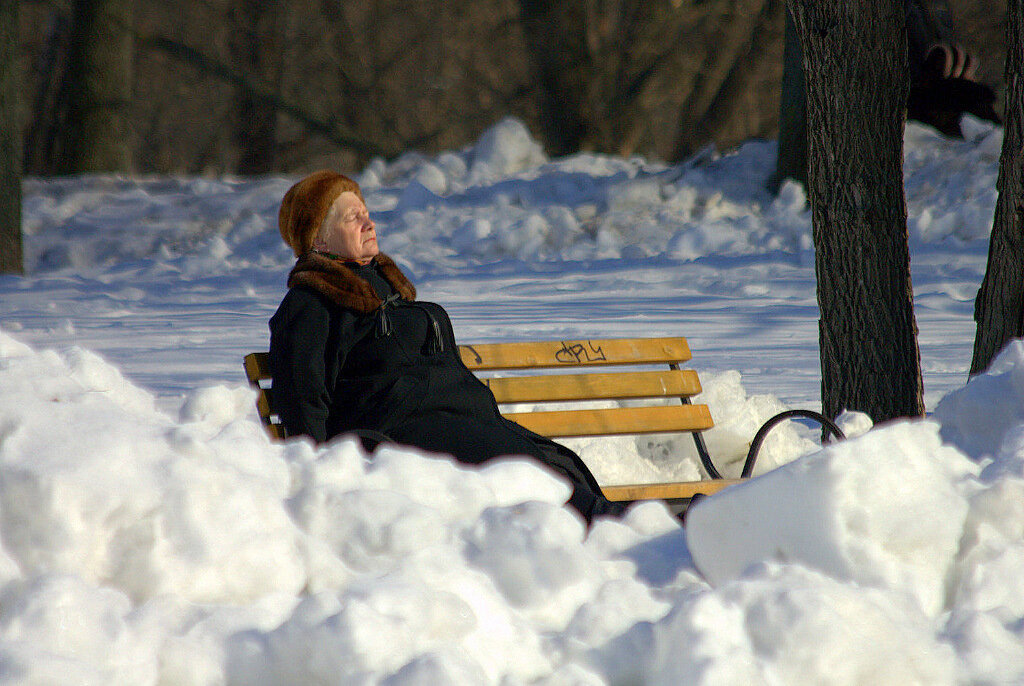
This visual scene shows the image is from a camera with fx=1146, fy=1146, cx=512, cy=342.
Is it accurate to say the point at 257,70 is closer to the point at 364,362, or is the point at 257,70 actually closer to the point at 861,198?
the point at 861,198

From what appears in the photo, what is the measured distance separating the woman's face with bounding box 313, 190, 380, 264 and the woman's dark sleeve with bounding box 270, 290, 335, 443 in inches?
10.7

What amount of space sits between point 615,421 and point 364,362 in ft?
4.02

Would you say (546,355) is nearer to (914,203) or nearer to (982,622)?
(982,622)

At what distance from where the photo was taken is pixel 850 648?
73.1 inches

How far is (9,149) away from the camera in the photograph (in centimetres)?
1048

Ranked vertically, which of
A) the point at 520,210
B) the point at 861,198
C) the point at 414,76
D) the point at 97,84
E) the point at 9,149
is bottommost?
the point at 414,76

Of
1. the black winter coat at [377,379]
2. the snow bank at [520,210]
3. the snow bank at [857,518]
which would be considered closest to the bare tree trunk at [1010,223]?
the black winter coat at [377,379]

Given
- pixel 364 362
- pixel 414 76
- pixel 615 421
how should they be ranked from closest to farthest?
pixel 364 362, pixel 615 421, pixel 414 76

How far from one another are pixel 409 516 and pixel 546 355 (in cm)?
229

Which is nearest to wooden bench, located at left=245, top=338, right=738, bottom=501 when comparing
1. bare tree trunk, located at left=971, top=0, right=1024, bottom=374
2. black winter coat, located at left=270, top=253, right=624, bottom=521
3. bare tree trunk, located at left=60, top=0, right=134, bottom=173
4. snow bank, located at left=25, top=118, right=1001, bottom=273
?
black winter coat, located at left=270, top=253, right=624, bottom=521

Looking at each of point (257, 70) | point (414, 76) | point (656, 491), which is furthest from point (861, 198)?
point (414, 76)

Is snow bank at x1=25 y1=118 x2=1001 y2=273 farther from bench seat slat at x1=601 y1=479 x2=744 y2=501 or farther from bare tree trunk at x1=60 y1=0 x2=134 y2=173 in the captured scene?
bench seat slat at x1=601 y1=479 x2=744 y2=501

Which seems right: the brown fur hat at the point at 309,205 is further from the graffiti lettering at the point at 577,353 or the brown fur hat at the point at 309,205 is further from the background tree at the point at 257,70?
the background tree at the point at 257,70

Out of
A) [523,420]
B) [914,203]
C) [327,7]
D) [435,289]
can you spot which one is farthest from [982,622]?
[327,7]
